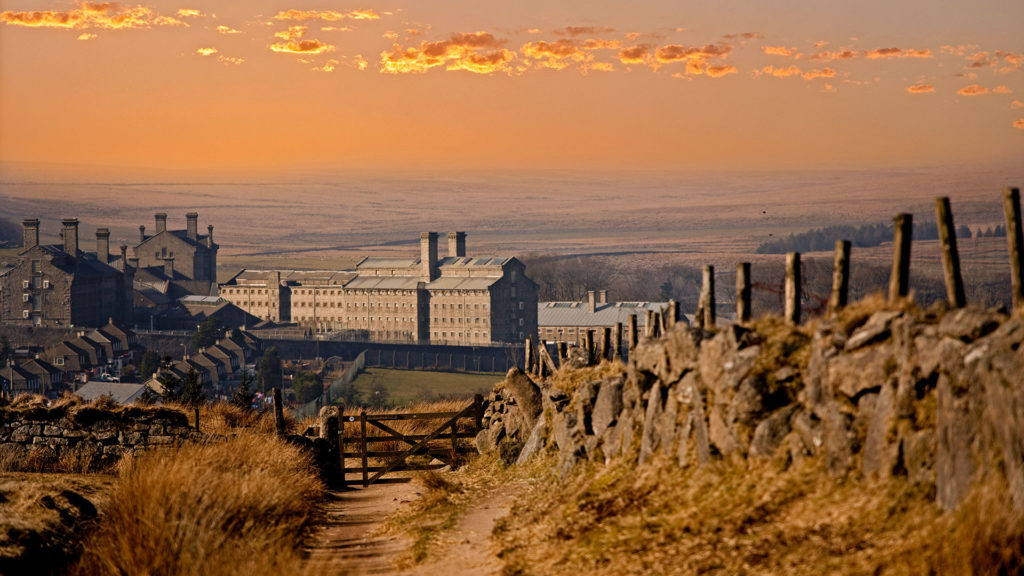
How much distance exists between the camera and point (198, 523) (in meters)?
16.6

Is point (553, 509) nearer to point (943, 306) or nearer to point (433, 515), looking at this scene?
point (433, 515)

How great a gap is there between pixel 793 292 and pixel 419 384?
5448 inches

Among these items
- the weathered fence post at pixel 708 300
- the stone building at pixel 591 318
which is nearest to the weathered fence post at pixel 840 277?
the weathered fence post at pixel 708 300

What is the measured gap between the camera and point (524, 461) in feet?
78.7

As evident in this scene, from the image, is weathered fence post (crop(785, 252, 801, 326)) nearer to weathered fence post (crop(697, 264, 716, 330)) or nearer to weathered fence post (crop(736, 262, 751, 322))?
weathered fence post (crop(736, 262, 751, 322))

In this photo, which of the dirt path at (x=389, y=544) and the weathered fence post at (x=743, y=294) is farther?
the weathered fence post at (x=743, y=294)

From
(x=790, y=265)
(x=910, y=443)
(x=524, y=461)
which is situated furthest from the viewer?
(x=524, y=461)

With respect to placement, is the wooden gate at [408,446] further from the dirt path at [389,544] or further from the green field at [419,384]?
the green field at [419,384]

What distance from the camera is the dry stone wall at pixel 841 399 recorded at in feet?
39.1

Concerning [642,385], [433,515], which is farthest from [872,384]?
[433,515]

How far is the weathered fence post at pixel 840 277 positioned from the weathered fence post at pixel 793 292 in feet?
2.52

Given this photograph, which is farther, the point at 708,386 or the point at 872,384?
the point at 708,386

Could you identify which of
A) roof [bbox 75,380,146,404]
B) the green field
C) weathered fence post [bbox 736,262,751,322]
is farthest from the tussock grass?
the green field

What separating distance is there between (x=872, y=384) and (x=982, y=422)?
210 cm
